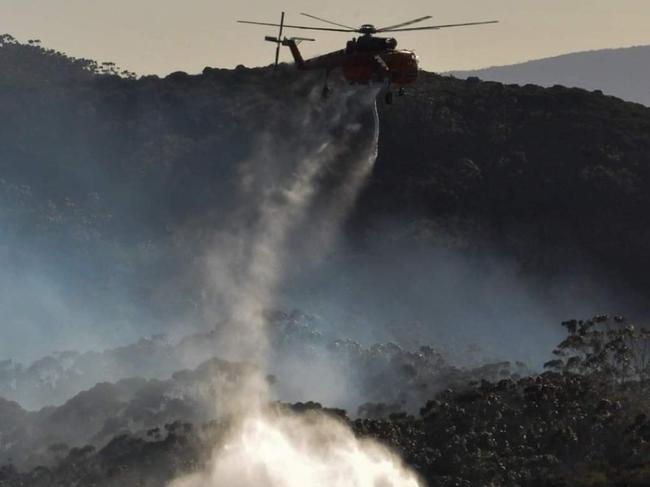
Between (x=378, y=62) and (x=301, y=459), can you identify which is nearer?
(x=378, y=62)

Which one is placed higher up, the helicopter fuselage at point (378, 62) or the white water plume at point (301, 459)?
the helicopter fuselage at point (378, 62)

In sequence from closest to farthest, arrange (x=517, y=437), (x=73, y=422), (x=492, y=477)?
(x=492, y=477) → (x=517, y=437) → (x=73, y=422)

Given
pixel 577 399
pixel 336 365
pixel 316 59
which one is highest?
pixel 336 365

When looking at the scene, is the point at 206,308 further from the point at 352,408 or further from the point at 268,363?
the point at 352,408

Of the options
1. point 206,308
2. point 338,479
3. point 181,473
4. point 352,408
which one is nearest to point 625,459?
point 338,479

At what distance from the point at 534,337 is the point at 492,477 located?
88.2 metres

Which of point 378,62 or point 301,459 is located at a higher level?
point 378,62

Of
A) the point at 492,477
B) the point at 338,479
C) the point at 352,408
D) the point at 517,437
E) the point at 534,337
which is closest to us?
the point at 338,479

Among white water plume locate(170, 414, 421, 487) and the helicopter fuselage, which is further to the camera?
white water plume locate(170, 414, 421, 487)

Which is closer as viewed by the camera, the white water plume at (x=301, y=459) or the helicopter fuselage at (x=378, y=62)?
the helicopter fuselage at (x=378, y=62)

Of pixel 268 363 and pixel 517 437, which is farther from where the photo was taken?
Result: pixel 268 363

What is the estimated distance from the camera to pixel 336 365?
174 meters

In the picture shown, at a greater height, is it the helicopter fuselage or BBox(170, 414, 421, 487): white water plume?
the helicopter fuselage

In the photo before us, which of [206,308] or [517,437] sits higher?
[206,308]
